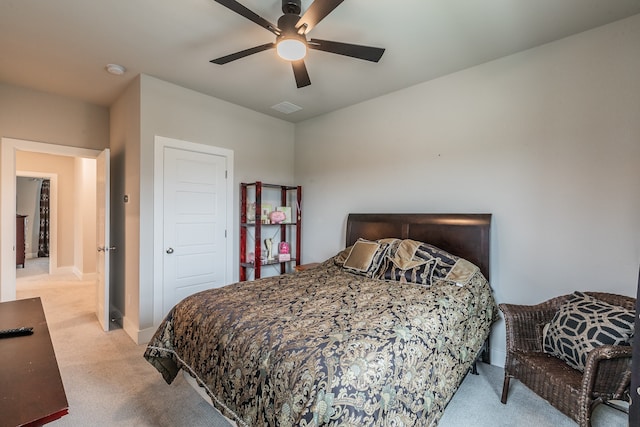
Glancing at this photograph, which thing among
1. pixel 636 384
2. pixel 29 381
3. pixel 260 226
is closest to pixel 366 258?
pixel 260 226

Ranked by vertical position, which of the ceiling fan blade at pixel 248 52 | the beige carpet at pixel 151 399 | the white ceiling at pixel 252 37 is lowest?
the beige carpet at pixel 151 399

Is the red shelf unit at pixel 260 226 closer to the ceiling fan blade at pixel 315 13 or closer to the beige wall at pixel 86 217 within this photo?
the ceiling fan blade at pixel 315 13

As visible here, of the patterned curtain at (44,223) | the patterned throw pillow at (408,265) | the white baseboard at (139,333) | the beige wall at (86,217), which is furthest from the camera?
the patterned curtain at (44,223)

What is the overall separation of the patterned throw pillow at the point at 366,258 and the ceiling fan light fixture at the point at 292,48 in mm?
1860

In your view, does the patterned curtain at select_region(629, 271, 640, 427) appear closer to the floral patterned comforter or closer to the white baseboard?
the floral patterned comforter

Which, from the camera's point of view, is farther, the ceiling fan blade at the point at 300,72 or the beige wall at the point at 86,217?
the beige wall at the point at 86,217

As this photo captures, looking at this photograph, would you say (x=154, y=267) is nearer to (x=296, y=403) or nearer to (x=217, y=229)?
Answer: (x=217, y=229)

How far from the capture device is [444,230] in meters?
2.93

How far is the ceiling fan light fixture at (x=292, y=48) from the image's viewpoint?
195cm

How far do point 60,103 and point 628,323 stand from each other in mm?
5890

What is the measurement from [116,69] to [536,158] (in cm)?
412

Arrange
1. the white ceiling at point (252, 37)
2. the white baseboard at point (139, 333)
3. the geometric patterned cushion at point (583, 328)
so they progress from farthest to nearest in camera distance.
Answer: the white baseboard at point (139, 333)
the white ceiling at point (252, 37)
the geometric patterned cushion at point (583, 328)

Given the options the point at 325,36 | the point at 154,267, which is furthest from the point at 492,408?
the point at 154,267

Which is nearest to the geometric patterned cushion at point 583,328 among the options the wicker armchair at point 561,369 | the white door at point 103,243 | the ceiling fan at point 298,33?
the wicker armchair at point 561,369
